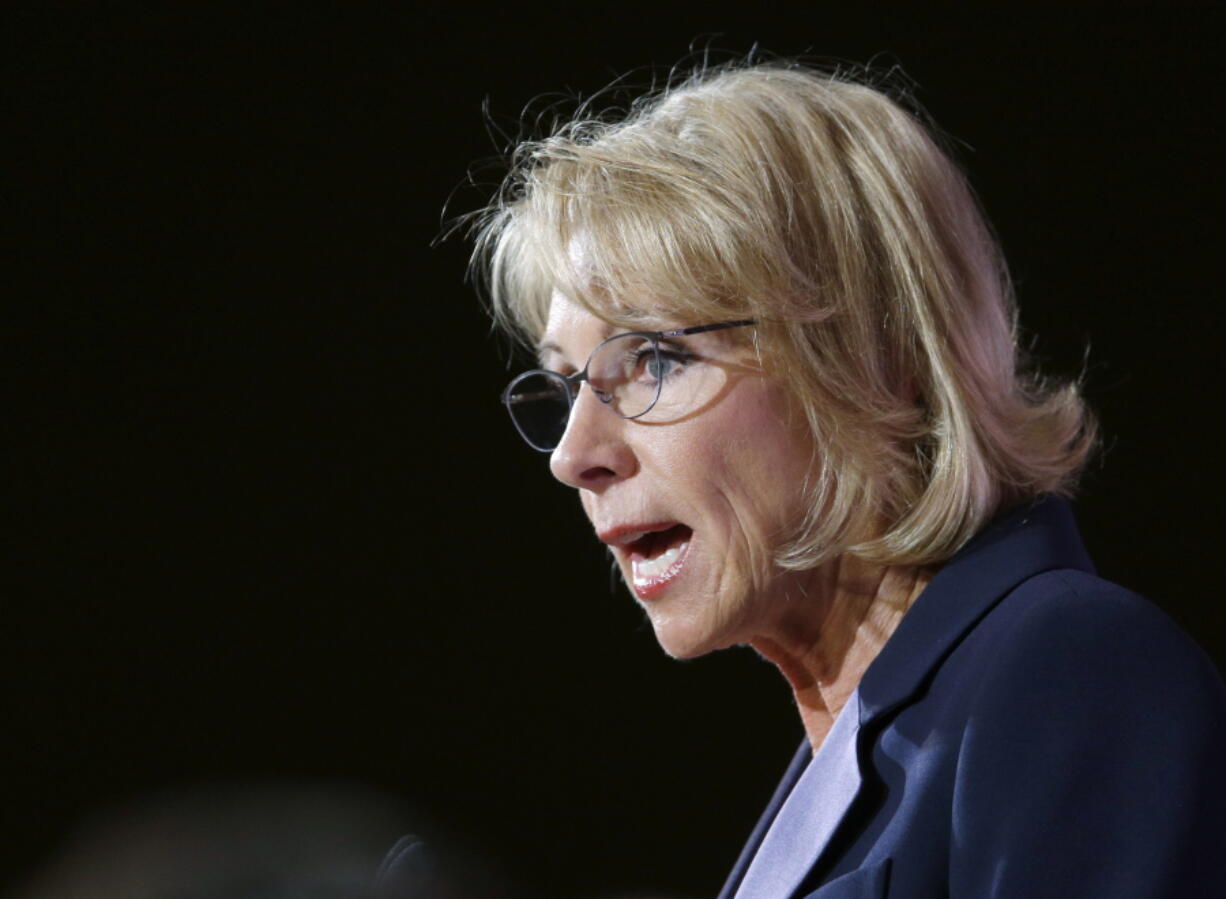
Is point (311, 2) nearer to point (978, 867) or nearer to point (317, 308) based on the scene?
point (317, 308)

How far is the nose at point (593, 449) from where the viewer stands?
1.27 m

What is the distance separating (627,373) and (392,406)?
4.29 feet

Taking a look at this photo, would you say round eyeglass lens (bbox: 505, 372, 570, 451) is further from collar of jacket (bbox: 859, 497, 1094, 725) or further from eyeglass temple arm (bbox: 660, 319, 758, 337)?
collar of jacket (bbox: 859, 497, 1094, 725)

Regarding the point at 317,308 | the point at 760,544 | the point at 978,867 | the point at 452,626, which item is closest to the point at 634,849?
the point at 452,626

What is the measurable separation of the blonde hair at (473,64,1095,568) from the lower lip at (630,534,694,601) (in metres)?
0.10

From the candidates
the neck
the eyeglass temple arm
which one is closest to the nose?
the eyeglass temple arm

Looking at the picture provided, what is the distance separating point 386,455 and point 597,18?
92 cm

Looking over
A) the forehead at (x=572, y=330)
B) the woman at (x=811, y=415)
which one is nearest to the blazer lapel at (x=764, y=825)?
the woman at (x=811, y=415)

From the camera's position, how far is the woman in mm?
1138

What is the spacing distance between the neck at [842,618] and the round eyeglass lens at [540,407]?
324 millimetres

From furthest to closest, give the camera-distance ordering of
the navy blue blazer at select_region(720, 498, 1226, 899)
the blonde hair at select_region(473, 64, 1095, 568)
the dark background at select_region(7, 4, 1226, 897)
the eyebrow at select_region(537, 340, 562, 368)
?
the dark background at select_region(7, 4, 1226, 897) → the eyebrow at select_region(537, 340, 562, 368) → the blonde hair at select_region(473, 64, 1095, 568) → the navy blue blazer at select_region(720, 498, 1226, 899)

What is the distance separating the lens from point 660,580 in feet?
4.23

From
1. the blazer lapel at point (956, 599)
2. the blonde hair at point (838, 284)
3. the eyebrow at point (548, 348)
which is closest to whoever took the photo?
the blazer lapel at point (956, 599)

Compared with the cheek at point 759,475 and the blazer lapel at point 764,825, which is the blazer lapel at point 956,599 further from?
the blazer lapel at point 764,825
